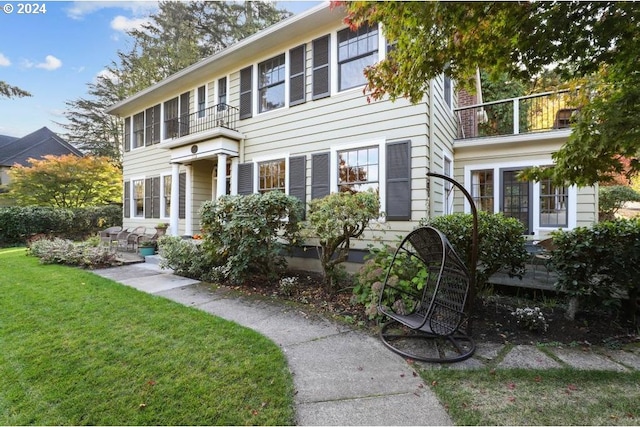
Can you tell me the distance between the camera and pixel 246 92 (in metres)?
7.91

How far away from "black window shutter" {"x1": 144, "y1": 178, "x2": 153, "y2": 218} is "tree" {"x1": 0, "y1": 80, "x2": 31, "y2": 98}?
9.99 metres

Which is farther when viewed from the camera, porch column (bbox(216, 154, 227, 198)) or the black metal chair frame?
porch column (bbox(216, 154, 227, 198))

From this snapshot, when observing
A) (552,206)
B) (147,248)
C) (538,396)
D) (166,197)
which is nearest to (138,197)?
(166,197)

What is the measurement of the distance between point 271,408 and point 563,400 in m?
2.05

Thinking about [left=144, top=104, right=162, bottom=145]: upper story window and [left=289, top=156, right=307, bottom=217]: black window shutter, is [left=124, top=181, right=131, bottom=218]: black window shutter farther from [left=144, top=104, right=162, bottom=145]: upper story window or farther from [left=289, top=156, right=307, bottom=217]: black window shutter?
[left=289, top=156, right=307, bottom=217]: black window shutter

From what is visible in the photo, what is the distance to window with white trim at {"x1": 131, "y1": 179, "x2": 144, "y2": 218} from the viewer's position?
11211 mm

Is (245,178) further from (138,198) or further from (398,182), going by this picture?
(138,198)

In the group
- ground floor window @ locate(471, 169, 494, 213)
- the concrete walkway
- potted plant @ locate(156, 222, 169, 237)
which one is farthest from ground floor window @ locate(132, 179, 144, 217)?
ground floor window @ locate(471, 169, 494, 213)

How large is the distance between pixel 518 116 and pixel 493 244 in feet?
17.1

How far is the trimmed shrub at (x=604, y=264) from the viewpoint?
3.24 metres

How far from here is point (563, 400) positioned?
81.7 inches

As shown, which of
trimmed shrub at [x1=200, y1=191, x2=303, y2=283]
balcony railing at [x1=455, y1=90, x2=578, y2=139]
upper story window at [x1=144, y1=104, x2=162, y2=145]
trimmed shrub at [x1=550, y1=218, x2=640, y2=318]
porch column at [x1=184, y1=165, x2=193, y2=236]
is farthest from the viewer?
upper story window at [x1=144, y1=104, x2=162, y2=145]
